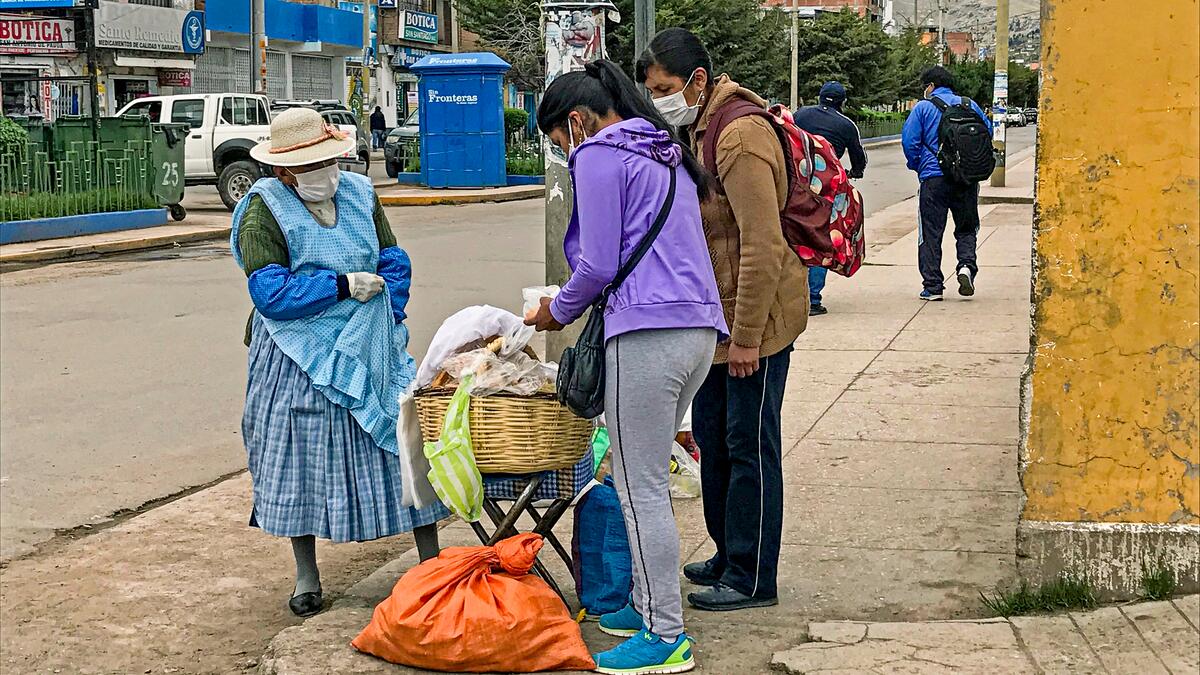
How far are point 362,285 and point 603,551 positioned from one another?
1.24 m

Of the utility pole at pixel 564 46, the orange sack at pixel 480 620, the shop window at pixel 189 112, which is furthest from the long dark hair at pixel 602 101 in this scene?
the shop window at pixel 189 112

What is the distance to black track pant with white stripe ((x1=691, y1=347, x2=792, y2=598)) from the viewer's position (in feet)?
15.0

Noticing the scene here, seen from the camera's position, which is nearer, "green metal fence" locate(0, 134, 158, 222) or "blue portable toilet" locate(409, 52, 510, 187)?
"green metal fence" locate(0, 134, 158, 222)

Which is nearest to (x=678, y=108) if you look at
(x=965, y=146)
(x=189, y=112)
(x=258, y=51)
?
(x=965, y=146)

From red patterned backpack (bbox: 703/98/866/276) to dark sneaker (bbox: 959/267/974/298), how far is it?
7.61 m

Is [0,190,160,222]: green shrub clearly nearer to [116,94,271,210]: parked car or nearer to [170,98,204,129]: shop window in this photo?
[116,94,271,210]: parked car

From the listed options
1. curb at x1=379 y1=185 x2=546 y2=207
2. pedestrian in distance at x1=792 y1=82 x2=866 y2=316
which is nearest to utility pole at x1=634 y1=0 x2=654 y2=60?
pedestrian in distance at x1=792 y1=82 x2=866 y2=316

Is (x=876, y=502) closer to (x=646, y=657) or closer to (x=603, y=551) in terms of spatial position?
(x=603, y=551)

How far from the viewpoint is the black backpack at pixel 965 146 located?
11289 millimetres

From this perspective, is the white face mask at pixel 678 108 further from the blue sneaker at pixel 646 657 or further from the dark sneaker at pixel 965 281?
the dark sneaker at pixel 965 281

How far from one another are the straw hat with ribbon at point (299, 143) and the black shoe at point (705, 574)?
1.90 metres

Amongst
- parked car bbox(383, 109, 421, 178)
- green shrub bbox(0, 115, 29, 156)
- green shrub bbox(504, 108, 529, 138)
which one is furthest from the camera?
green shrub bbox(504, 108, 529, 138)

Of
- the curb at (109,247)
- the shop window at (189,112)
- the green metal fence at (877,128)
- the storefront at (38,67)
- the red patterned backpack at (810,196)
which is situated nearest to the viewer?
the red patterned backpack at (810,196)

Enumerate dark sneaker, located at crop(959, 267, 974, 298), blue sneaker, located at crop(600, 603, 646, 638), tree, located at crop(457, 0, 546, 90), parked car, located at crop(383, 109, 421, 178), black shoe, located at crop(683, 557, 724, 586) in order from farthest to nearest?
tree, located at crop(457, 0, 546, 90) → parked car, located at crop(383, 109, 421, 178) → dark sneaker, located at crop(959, 267, 974, 298) → black shoe, located at crop(683, 557, 724, 586) → blue sneaker, located at crop(600, 603, 646, 638)
